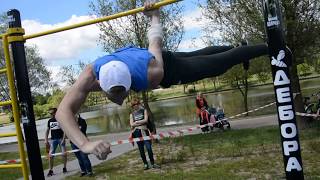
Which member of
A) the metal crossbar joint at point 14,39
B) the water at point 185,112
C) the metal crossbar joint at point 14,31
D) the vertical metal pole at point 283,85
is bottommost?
the water at point 185,112

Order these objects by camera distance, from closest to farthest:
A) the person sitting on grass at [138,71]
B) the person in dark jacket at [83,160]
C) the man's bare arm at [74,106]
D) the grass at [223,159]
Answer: the man's bare arm at [74,106] < the person sitting on grass at [138,71] < the grass at [223,159] < the person in dark jacket at [83,160]

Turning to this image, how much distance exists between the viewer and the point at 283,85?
A: 2930mm

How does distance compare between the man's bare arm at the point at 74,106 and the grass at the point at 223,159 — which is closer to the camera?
the man's bare arm at the point at 74,106

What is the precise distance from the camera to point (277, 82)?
2947mm

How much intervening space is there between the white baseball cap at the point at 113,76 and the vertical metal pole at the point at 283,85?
1.03 m

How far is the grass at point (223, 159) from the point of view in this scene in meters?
7.47

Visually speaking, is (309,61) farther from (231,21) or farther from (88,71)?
(88,71)

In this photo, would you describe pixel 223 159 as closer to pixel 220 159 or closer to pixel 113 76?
pixel 220 159

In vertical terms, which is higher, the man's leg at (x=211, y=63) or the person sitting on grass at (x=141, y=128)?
the man's leg at (x=211, y=63)

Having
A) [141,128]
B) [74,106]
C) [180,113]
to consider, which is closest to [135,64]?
[74,106]

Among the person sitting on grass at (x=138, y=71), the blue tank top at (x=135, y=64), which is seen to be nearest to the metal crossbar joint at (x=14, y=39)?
the person sitting on grass at (x=138, y=71)

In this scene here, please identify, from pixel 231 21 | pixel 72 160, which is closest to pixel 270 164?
pixel 231 21

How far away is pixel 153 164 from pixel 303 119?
456cm

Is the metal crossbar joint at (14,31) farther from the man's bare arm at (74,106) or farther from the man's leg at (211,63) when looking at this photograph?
the man's leg at (211,63)
